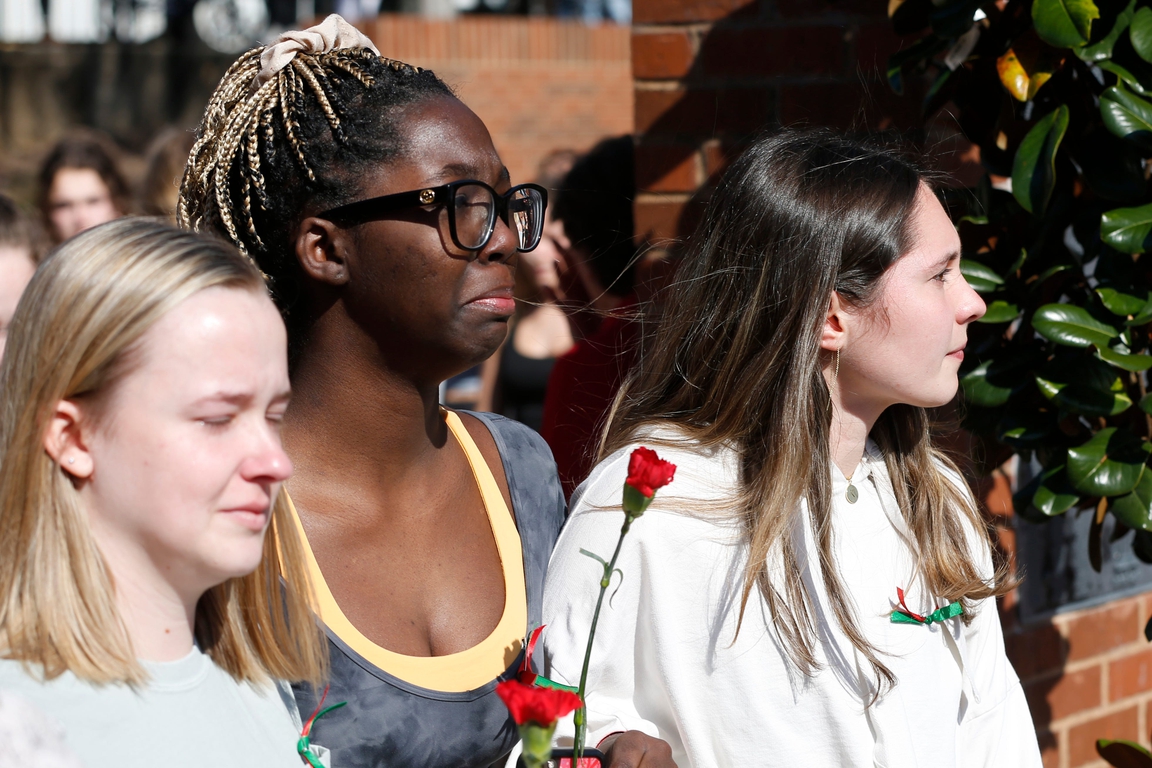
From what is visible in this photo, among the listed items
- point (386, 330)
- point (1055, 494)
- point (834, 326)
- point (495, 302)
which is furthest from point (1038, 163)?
point (386, 330)

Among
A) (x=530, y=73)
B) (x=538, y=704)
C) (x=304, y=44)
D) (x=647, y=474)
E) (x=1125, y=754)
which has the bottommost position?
(x=530, y=73)

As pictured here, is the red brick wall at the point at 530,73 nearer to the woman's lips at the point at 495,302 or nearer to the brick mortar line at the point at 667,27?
the brick mortar line at the point at 667,27

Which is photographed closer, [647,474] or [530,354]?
[647,474]

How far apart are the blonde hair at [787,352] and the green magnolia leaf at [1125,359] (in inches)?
14.6

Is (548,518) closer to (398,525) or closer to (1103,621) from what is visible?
(398,525)

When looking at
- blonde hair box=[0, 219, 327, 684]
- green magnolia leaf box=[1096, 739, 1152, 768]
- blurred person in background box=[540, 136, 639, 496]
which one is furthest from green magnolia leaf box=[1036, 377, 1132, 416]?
blonde hair box=[0, 219, 327, 684]

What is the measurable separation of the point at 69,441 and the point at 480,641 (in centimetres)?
71

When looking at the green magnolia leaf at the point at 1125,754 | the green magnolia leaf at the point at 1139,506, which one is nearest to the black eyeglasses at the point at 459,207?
the green magnolia leaf at the point at 1139,506

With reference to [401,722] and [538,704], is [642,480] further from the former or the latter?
[401,722]

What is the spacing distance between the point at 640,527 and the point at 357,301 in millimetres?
569

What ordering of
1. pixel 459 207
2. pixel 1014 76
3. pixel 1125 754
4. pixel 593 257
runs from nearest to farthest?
pixel 459 207 < pixel 1014 76 < pixel 1125 754 < pixel 593 257

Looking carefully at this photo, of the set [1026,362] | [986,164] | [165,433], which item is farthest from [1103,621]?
[165,433]

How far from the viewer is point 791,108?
2.75 meters

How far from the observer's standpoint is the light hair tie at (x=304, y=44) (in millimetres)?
1819
